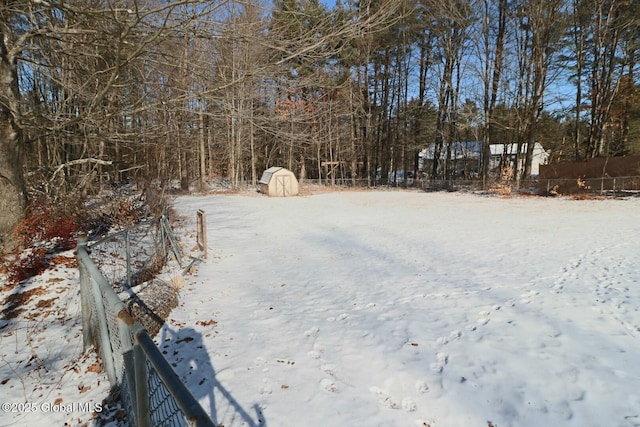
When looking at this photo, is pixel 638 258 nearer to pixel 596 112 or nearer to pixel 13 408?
pixel 13 408

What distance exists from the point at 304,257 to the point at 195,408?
7426 mm

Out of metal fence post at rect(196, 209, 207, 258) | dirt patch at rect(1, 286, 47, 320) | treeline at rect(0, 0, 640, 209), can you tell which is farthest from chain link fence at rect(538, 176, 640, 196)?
dirt patch at rect(1, 286, 47, 320)

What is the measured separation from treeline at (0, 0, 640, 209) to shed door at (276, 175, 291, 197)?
2.65 meters

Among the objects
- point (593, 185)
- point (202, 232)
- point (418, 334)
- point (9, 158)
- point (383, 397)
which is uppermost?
point (9, 158)

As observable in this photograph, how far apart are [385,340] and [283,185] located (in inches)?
814

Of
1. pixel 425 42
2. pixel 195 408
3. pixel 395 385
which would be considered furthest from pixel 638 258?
pixel 425 42

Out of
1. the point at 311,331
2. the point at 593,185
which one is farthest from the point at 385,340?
the point at 593,185

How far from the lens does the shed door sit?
2402cm

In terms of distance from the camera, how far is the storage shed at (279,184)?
78.3 feet

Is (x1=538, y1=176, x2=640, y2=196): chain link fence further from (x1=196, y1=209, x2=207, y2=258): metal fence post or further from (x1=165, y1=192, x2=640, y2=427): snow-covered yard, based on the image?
(x1=196, y1=209, x2=207, y2=258): metal fence post

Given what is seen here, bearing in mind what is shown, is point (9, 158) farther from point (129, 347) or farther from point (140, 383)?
point (140, 383)

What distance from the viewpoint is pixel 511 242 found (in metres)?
8.84

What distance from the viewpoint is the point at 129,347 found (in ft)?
6.15

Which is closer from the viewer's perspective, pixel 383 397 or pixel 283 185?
pixel 383 397
